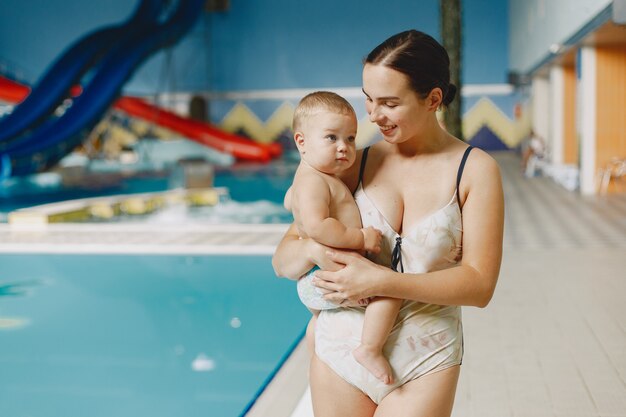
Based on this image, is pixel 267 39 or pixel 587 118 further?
pixel 267 39

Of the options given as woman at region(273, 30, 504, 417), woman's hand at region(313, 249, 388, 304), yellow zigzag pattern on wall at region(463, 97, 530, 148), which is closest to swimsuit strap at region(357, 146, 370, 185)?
woman at region(273, 30, 504, 417)

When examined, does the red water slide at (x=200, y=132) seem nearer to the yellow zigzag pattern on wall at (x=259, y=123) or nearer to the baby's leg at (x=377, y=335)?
the yellow zigzag pattern on wall at (x=259, y=123)

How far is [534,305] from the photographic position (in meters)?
4.67

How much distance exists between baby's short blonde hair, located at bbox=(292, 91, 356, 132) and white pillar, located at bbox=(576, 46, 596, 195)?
9.78 m

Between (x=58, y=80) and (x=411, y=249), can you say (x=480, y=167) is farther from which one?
(x=58, y=80)

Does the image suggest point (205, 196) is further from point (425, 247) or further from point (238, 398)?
point (425, 247)

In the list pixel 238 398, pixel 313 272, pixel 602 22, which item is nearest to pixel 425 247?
pixel 313 272

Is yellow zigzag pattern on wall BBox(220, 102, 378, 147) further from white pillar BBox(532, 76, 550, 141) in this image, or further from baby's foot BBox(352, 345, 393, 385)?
baby's foot BBox(352, 345, 393, 385)

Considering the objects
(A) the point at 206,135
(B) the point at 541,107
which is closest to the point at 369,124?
(A) the point at 206,135

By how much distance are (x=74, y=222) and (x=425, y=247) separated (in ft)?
27.0

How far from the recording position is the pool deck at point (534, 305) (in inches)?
123

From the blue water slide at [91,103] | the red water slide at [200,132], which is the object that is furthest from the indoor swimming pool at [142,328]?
the red water slide at [200,132]

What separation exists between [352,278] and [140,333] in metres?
3.62

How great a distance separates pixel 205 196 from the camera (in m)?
11.2
